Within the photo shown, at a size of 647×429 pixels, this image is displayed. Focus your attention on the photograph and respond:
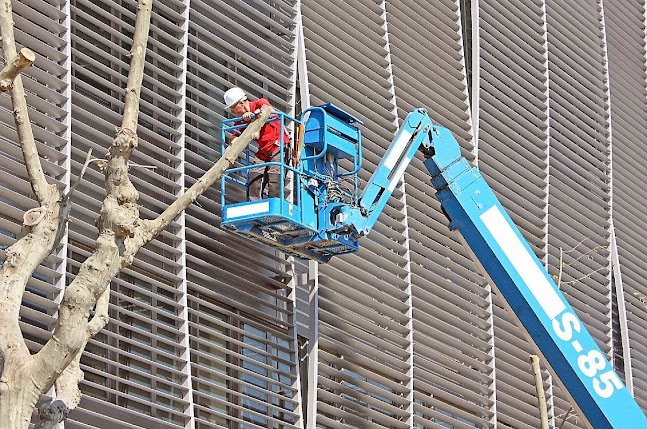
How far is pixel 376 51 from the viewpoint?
19688mm

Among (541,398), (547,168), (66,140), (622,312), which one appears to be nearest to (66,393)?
(66,140)

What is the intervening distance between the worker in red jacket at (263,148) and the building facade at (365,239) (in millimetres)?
1279

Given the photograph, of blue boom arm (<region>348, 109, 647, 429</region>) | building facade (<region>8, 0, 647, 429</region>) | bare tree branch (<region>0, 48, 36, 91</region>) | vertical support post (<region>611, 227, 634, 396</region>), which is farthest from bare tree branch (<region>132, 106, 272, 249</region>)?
vertical support post (<region>611, 227, 634, 396</region>)

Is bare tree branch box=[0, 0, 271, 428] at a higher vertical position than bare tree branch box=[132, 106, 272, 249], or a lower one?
lower

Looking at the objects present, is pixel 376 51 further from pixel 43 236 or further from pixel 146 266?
pixel 43 236

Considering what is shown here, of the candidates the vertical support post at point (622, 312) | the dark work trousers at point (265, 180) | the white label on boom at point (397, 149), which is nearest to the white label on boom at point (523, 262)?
the white label on boom at point (397, 149)

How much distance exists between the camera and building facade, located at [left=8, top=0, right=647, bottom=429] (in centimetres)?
1485

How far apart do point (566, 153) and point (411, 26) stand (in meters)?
4.26

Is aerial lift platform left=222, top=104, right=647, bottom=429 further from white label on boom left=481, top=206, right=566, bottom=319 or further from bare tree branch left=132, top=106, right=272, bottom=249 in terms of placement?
bare tree branch left=132, top=106, right=272, bottom=249

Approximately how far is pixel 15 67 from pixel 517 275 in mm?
8075

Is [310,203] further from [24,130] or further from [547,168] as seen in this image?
[547,168]

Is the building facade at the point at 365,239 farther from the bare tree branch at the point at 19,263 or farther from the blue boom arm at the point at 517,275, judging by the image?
the bare tree branch at the point at 19,263

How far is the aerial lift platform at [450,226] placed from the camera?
49.0 ft

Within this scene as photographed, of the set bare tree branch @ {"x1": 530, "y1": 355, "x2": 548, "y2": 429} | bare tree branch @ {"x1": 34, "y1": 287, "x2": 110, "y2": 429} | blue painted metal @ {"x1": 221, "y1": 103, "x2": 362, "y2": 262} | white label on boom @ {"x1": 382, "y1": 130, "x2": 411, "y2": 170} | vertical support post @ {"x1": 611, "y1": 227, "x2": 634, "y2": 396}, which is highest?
vertical support post @ {"x1": 611, "y1": 227, "x2": 634, "y2": 396}
